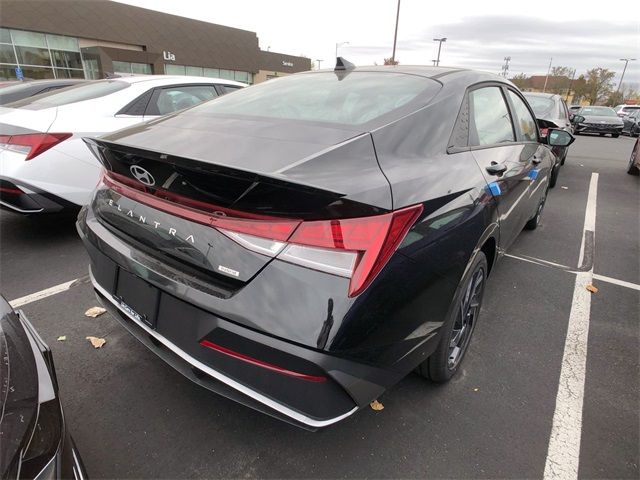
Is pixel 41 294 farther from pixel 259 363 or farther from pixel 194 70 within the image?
pixel 194 70

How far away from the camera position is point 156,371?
7.84ft

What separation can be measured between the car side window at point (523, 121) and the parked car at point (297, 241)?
4.37 feet

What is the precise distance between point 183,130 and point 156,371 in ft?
4.47

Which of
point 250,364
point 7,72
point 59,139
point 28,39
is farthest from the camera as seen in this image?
point 28,39

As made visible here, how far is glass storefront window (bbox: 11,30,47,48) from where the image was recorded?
86.4 feet

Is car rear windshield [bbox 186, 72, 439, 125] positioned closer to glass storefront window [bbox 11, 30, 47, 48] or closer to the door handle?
the door handle

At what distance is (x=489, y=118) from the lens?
2.71 metres

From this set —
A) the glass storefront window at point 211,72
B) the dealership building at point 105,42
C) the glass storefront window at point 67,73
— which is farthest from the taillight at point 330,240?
the glass storefront window at point 211,72

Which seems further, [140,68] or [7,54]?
[140,68]

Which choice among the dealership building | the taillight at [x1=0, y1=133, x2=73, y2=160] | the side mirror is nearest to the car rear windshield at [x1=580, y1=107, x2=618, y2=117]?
the side mirror

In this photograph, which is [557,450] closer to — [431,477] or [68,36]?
[431,477]

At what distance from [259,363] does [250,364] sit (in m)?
0.04

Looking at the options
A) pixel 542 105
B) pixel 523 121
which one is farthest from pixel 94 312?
pixel 542 105

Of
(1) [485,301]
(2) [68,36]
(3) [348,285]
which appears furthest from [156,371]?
(2) [68,36]
